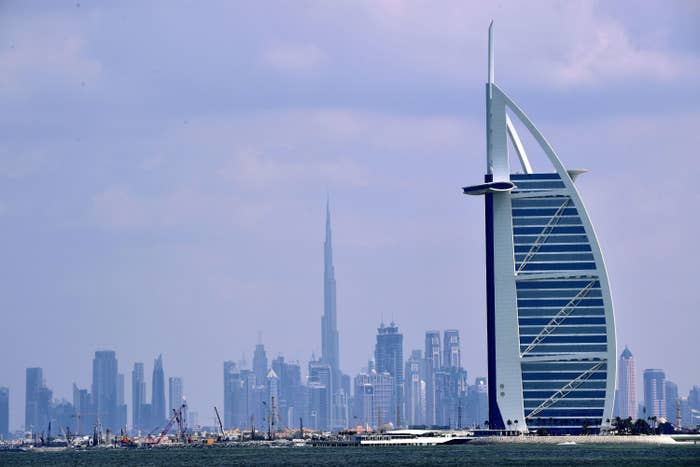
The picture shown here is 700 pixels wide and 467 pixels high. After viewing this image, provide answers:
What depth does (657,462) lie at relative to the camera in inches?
6344

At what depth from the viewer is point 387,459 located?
578 feet

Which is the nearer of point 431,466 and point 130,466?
point 431,466

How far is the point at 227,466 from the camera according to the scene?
573 ft

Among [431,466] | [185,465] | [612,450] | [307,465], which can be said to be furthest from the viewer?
[612,450]

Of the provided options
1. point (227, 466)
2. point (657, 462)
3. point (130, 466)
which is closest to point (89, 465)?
point (130, 466)

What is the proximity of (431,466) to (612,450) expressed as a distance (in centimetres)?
4876

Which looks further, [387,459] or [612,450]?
[612,450]

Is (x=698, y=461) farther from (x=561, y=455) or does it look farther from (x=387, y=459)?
(x=387, y=459)

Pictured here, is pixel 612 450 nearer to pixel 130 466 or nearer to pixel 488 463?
pixel 488 463

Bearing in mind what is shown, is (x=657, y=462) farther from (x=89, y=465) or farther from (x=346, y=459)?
(x=89, y=465)

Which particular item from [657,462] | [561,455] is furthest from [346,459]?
[657,462]

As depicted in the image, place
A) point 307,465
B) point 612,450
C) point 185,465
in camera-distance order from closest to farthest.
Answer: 1. point 307,465
2. point 185,465
3. point 612,450

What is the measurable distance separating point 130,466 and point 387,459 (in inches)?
1215

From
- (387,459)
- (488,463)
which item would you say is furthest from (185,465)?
(488,463)
